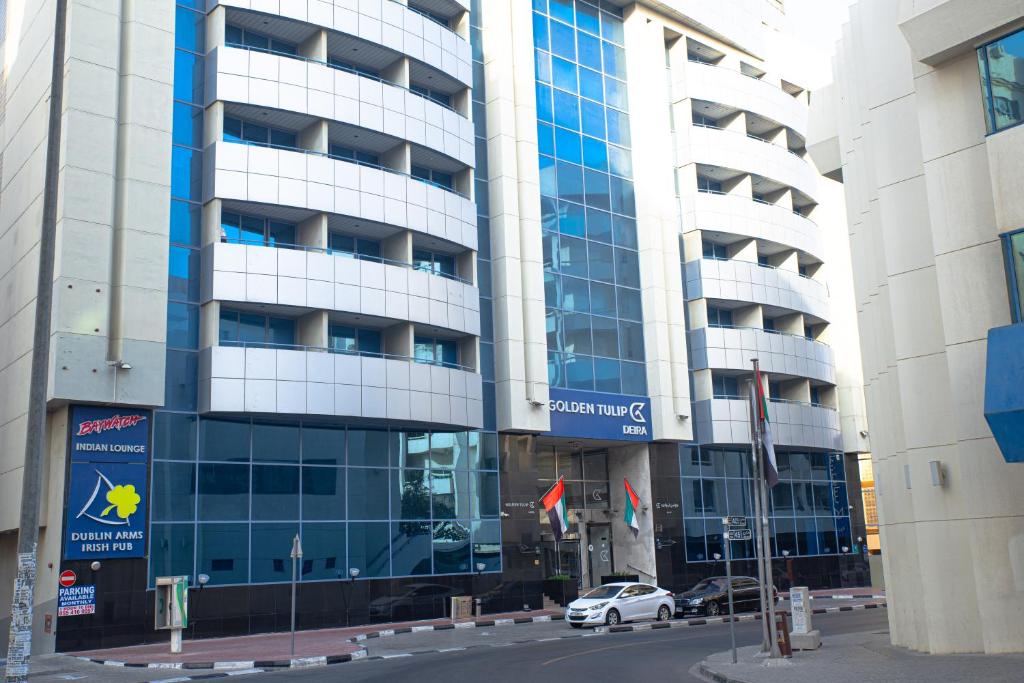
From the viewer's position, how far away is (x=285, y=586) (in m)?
35.0

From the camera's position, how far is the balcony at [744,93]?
5481 cm

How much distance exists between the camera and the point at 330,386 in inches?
1407

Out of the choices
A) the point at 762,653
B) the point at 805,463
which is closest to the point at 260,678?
the point at 762,653

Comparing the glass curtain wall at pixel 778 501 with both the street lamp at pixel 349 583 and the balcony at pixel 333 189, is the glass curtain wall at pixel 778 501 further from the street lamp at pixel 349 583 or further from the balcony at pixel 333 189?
the street lamp at pixel 349 583

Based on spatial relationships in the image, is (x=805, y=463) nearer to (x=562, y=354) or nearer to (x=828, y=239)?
(x=828, y=239)

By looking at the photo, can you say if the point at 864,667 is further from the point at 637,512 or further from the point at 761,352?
the point at 761,352

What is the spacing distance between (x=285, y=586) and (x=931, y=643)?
2217cm

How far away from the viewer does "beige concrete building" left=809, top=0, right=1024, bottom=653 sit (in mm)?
18672

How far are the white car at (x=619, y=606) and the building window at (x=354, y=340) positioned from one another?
12.7 meters

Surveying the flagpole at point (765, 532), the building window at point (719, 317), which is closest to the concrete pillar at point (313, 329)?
the flagpole at point (765, 532)

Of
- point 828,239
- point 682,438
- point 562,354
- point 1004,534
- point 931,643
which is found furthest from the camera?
point 828,239

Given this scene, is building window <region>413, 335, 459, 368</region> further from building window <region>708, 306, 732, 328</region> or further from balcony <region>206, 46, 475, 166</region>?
building window <region>708, 306, 732, 328</region>


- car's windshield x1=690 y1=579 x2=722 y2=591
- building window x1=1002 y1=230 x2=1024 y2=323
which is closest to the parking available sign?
car's windshield x1=690 y1=579 x2=722 y2=591

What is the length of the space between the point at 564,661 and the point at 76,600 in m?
15.8
